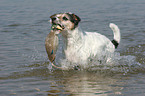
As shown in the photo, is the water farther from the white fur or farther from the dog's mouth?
the dog's mouth

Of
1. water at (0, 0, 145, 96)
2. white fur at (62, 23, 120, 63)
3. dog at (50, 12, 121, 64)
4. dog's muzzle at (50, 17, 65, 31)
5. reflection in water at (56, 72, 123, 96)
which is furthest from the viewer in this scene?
white fur at (62, 23, 120, 63)

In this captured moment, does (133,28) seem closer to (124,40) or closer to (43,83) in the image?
(124,40)

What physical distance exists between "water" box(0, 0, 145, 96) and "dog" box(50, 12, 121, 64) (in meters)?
0.39

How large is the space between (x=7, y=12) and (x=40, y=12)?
174 cm

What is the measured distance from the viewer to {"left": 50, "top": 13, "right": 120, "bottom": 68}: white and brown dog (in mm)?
5641

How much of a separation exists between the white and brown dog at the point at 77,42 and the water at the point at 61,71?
0.40 m

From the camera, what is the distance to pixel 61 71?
650 cm

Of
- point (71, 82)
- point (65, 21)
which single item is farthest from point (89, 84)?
point (65, 21)

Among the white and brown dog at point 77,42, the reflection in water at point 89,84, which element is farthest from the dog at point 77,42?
the reflection in water at point 89,84

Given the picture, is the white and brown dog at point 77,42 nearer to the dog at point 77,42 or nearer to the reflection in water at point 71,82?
the dog at point 77,42

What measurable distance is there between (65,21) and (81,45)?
73 cm

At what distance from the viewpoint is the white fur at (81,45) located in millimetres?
5930

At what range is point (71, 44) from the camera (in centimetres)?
602

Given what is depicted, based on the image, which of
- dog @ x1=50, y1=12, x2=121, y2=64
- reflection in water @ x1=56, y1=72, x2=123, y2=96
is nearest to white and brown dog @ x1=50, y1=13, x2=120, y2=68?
dog @ x1=50, y1=12, x2=121, y2=64
